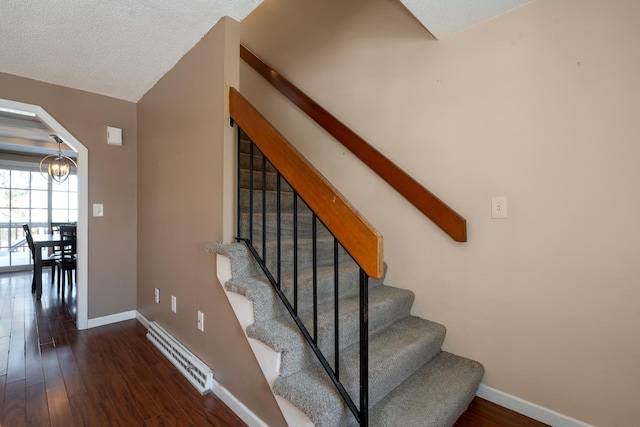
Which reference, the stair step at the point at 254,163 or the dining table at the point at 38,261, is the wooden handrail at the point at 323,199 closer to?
the stair step at the point at 254,163

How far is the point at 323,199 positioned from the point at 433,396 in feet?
3.49

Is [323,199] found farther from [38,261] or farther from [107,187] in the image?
[38,261]

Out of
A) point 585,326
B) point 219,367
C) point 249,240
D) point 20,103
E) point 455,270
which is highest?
point 20,103

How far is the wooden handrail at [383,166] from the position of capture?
164 centimetres

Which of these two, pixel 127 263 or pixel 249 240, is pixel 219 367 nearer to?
pixel 249 240

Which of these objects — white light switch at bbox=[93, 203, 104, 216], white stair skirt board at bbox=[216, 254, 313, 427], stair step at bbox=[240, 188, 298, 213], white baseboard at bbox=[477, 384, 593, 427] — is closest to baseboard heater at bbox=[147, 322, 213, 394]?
white stair skirt board at bbox=[216, 254, 313, 427]

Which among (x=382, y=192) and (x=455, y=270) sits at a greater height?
(x=382, y=192)

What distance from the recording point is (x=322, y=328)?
1.32m

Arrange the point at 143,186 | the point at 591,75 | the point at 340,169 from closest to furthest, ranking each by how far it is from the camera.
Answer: the point at 591,75 < the point at 340,169 < the point at 143,186

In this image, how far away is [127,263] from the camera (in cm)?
283

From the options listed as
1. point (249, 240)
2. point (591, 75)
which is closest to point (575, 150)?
point (591, 75)

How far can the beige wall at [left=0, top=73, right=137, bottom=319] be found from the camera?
2.54 metres

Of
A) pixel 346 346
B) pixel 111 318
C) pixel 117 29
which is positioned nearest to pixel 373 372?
pixel 346 346

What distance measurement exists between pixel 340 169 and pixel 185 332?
163 centimetres
